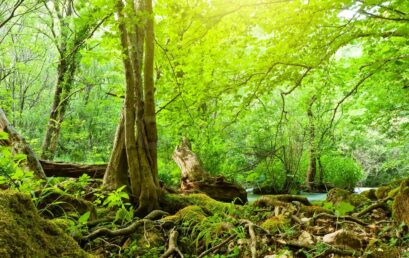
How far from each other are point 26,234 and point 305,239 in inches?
82.9

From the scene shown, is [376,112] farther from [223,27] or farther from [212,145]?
[223,27]

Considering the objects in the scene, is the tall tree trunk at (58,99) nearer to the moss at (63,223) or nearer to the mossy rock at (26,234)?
the moss at (63,223)

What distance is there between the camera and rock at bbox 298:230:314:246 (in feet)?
8.30

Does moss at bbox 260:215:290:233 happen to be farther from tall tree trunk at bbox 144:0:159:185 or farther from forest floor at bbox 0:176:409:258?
tall tree trunk at bbox 144:0:159:185

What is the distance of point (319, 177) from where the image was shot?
13.8m

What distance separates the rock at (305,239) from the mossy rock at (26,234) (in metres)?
1.71

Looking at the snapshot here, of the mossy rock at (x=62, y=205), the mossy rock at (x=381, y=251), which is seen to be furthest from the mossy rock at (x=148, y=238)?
the mossy rock at (x=381, y=251)

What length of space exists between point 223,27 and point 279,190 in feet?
28.8

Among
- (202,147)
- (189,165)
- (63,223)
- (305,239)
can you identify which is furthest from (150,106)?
(202,147)

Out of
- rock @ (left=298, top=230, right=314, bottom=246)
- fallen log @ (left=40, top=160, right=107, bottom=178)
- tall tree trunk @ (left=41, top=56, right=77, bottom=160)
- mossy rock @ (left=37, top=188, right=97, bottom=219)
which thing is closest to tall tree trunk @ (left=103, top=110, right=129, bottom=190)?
mossy rock @ (left=37, top=188, right=97, bottom=219)

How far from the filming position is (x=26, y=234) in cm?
138

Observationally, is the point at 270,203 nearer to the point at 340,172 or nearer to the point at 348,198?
the point at 348,198

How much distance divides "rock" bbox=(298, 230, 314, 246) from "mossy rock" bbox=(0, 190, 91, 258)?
1707 mm

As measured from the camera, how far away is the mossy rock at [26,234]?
49.8 inches
